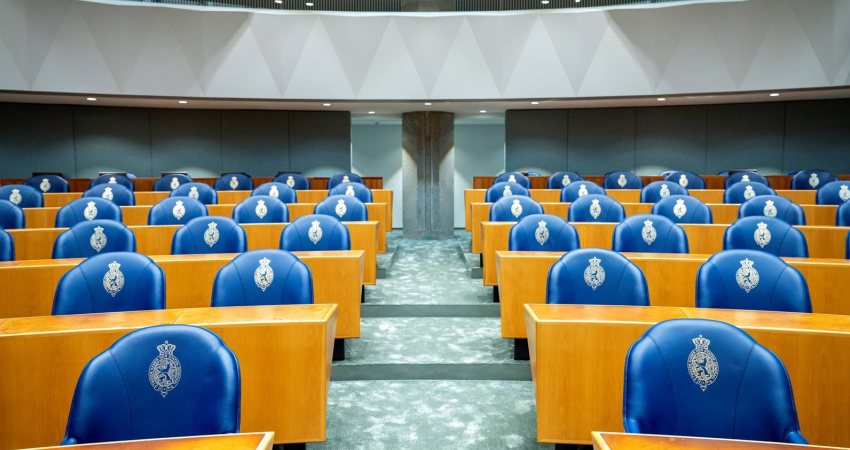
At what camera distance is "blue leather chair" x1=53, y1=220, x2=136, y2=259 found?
4.64 meters

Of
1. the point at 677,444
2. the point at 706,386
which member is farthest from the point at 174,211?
the point at 677,444

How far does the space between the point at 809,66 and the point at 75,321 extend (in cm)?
1158

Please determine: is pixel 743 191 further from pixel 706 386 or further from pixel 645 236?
pixel 706 386

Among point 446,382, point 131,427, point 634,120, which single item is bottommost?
point 446,382

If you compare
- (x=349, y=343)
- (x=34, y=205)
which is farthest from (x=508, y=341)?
(x=34, y=205)

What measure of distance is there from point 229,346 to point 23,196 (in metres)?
7.05

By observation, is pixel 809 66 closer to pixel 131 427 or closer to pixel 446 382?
pixel 446 382

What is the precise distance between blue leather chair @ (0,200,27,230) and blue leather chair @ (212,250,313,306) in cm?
421

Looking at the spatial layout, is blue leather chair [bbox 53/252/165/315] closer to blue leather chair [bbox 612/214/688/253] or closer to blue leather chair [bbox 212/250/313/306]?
blue leather chair [bbox 212/250/313/306]

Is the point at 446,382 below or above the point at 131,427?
below

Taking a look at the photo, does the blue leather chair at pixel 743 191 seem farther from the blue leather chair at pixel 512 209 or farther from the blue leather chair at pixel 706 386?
the blue leather chair at pixel 706 386

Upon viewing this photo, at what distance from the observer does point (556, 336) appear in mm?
2859

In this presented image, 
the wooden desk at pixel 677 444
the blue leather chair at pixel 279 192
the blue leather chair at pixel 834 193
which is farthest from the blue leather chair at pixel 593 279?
the blue leather chair at pixel 834 193

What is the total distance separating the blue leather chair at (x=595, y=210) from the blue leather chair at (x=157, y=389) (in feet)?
16.8
